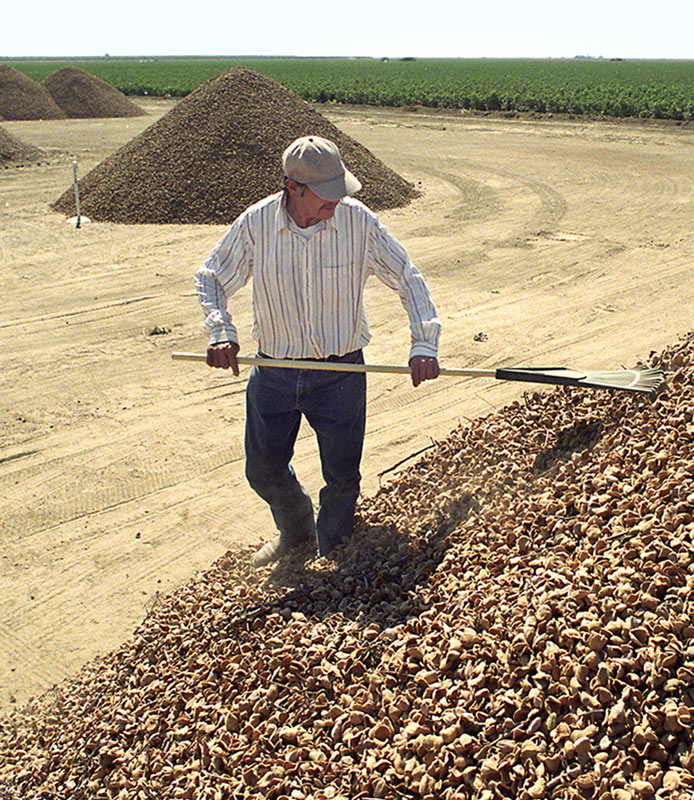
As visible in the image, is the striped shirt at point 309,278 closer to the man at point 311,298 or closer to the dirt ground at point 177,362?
the man at point 311,298

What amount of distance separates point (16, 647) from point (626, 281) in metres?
8.05

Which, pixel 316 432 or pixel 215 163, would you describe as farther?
pixel 215 163

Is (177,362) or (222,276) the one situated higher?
(222,276)

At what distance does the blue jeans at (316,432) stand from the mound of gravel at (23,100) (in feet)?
108

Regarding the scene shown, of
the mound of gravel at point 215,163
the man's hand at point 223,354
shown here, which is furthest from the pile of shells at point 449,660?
the mound of gravel at point 215,163

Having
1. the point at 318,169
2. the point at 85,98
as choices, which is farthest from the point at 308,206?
the point at 85,98

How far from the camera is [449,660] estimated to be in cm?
301

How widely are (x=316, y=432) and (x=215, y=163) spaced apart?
37.1 ft

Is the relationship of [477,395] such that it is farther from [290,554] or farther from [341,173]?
[341,173]

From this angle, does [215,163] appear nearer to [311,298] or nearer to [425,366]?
[311,298]

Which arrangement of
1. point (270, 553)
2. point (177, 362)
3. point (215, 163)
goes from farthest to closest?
point (215, 163), point (177, 362), point (270, 553)

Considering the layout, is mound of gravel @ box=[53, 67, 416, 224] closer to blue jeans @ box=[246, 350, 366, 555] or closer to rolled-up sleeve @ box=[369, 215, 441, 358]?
blue jeans @ box=[246, 350, 366, 555]

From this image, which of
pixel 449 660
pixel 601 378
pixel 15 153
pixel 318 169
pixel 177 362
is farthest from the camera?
pixel 15 153

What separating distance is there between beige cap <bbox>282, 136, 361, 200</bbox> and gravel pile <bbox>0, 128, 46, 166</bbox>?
750 inches
